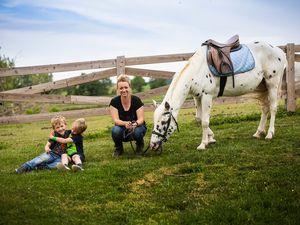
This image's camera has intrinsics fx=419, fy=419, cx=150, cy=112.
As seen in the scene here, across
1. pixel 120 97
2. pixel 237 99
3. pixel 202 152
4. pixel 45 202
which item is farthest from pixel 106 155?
pixel 237 99

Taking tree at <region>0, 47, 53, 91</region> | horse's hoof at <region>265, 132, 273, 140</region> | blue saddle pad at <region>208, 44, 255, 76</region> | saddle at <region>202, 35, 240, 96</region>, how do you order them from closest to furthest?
saddle at <region>202, 35, 240, 96</region>
blue saddle pad at <region>208, 44, 255, 76</region>
horse's hoof at <region>265, 132, 273, 140</region>
tree at <region>0, 47, 53, 91</region>

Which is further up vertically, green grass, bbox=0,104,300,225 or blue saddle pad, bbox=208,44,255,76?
blue saddle pad, bbox=208,44,255,76

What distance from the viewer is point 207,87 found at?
7461mm

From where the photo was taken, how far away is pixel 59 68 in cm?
1152

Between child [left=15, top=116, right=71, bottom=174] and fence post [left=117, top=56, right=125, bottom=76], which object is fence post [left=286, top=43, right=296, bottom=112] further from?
child [left=15, top=116, right=71, bottom=174]

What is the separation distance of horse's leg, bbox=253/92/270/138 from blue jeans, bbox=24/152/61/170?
394 cm

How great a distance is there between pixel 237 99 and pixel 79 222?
8.06m

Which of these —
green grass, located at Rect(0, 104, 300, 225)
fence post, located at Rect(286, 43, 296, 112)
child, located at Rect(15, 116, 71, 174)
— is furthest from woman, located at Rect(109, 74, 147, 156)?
fence post, located at Rect(286, 43, 296, 112)

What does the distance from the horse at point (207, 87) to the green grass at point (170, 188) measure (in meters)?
0.44

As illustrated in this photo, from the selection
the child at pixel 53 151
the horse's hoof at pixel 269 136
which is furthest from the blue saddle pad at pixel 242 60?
the child at pixel 53 151

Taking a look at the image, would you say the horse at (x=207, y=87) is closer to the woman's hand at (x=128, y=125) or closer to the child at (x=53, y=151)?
the woman's hand at (x=128, y=125)

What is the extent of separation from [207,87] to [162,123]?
111 centimetres

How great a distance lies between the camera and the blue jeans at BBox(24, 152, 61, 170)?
6585 mm

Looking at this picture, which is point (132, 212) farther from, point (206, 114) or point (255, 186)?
point (206, 114)
